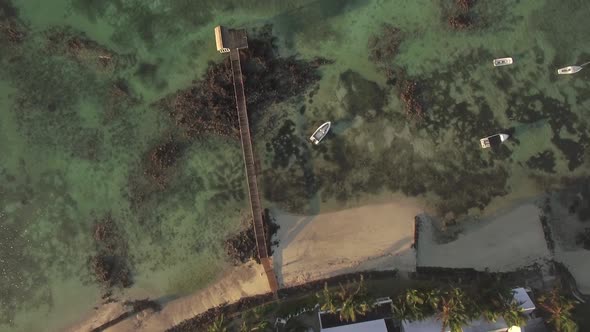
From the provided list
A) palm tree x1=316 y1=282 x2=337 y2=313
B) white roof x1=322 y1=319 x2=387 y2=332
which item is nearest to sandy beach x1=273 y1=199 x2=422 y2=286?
palm tree x1=316 y1=282 x2=337 y2=313

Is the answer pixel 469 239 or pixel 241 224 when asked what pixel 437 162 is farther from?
pixel 241 224

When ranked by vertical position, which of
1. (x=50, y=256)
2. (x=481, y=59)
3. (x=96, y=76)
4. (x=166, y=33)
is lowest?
(x=50, y=256)

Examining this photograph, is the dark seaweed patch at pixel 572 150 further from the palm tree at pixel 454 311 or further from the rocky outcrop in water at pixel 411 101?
the palm tree at pixel 454 311

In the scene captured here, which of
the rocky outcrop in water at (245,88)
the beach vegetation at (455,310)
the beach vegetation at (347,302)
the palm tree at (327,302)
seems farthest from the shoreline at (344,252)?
the rocky outcrop in water at (245,88)

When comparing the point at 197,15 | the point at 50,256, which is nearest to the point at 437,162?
the point at 197,15

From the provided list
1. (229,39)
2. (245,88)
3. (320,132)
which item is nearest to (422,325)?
(320,132)

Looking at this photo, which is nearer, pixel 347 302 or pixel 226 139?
pixel 347 302

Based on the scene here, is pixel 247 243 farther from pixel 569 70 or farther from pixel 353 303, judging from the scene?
pixel 569 70
